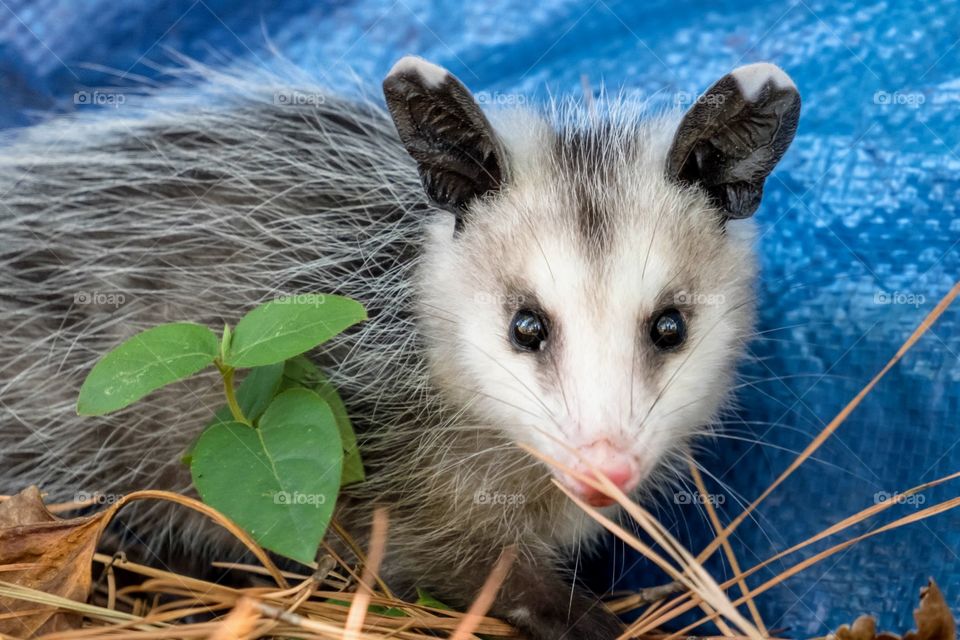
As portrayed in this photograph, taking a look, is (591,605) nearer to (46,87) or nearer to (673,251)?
(673,251)

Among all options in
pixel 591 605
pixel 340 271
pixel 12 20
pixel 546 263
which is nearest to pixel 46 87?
pixel 12 20

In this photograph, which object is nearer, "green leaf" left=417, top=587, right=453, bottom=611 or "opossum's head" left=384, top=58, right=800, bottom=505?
"opossum's head" left=384, top=58, right=800, bottom=505

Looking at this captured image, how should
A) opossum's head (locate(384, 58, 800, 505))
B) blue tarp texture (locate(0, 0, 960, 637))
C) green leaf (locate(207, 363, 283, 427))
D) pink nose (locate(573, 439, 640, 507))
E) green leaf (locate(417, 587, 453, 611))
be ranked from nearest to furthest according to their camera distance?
pink nose (locate(573, 439, 640, 507)) → opossum's head (locate(384, 58, 800, 505)) → green leaf (locate(207, 363, 283, 427)) → green leaf (locate(417, 587, 453, 611)) → blue tarp texture (locate(0, 0, 960, 637))

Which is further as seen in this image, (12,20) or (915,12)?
(12,20)

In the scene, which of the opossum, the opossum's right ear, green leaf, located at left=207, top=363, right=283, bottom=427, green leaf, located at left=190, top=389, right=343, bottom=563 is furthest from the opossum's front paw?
the opossum's right ear

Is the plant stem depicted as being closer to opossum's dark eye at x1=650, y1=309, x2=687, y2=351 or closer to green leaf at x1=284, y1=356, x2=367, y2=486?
green leaf at x1=284, y1=356, x2=367, y2=486

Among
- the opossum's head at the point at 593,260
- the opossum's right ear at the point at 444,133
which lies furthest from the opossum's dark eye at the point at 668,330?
the opossum's right ear at the point at 444,133

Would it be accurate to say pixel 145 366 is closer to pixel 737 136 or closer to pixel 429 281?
pixel 429 281
